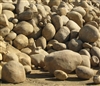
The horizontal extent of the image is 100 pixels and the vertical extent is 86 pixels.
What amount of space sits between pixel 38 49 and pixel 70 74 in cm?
147

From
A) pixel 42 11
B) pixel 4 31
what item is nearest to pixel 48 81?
pixel 4 31

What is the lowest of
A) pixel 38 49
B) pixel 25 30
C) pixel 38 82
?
pixel 38 82

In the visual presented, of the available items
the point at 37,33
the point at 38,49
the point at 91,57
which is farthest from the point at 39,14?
the point at 91,57

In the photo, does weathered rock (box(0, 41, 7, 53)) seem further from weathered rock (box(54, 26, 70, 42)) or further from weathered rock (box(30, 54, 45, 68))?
weathered rock (box(54, 26, 70, 42))

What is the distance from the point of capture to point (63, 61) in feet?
21.7

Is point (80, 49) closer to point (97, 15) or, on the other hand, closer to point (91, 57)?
point (91, 57)

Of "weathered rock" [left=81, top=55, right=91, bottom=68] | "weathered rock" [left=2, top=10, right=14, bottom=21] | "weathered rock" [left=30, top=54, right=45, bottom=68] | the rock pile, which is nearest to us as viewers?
the rock pile

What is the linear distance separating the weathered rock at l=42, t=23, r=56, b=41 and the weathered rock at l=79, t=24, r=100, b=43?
0.87 m

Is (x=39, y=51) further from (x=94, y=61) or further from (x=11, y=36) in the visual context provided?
(x=94, y=61)

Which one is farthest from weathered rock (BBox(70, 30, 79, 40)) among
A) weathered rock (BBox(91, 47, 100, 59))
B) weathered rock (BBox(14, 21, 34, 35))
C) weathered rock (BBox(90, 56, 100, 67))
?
weathered rock (BBox(14, 21, 34, 35))

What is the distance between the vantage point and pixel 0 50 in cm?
714

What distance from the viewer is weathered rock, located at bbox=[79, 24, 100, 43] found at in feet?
26.6

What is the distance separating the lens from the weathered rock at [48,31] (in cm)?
848

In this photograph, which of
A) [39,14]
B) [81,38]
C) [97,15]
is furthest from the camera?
[97,15]
